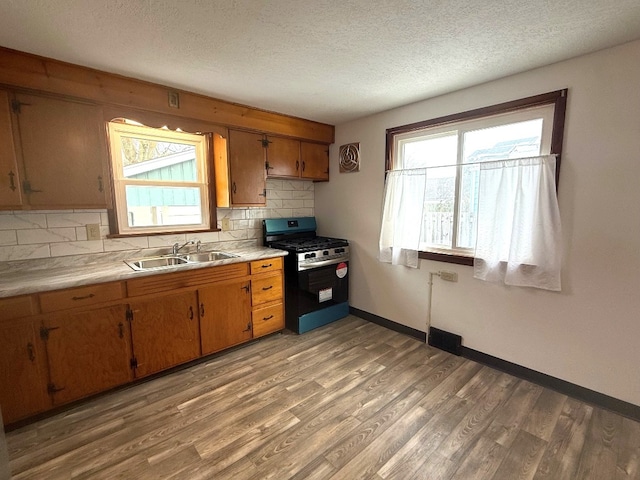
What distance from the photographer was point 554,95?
2.02m


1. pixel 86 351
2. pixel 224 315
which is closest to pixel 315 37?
pixel 224 315

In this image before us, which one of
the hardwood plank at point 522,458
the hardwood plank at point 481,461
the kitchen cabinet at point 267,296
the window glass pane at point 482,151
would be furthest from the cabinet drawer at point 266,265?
the hardwood plank at point 522,458

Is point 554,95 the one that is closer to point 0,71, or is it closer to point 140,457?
point 140,457

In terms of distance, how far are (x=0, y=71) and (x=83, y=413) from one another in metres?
2.21

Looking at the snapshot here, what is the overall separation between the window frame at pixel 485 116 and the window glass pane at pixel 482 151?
0.11 metres

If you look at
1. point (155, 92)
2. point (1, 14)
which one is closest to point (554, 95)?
point (155, 92)

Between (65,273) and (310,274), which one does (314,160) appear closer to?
(310,274)

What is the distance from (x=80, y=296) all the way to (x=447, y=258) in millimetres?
2832

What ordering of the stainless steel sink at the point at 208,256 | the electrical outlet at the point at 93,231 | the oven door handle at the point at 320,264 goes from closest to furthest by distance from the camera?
the electrical outlet at the point at 93,231 < the stainless steel sink at the point at 208,256 < the oven door handle at the point at 320,264

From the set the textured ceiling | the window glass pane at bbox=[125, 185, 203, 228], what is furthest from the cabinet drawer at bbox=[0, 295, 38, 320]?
the textured ceiling

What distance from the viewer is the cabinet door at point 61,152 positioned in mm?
1923

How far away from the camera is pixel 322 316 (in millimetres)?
3285

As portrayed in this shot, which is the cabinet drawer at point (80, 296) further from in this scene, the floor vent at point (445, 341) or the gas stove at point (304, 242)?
the floor vent at point (445, 341)

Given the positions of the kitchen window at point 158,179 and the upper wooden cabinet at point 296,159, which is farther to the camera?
the upper wooden cabinet at point 296,159
